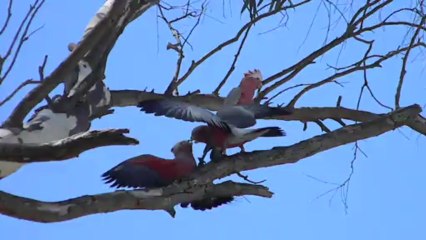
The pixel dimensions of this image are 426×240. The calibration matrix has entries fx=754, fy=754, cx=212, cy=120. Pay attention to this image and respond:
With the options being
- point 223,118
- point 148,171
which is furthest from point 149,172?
point 223,118

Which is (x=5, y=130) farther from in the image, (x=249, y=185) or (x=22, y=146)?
(x=249, y=185)

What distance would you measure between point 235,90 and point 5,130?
76cm

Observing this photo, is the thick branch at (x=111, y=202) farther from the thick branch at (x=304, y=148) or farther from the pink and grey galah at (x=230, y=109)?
the pink and grey galah at (x=230, y=109)

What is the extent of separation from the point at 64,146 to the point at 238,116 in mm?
692

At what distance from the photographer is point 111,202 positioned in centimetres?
163

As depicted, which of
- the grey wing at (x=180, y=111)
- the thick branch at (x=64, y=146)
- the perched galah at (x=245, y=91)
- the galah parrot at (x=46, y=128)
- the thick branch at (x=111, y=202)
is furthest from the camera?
the perched galah at (x=245, y=91)

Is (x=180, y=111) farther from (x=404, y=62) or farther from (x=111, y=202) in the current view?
(x=404, y=62)

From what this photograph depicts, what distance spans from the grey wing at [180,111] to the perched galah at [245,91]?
230mm

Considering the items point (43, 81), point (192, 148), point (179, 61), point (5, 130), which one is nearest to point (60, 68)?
point (43, 81)

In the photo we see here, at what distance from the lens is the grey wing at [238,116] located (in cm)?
196

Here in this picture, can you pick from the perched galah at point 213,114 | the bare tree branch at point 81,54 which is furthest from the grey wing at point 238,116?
the bare tree branch at point 81,54

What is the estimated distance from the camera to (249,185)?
1953mm

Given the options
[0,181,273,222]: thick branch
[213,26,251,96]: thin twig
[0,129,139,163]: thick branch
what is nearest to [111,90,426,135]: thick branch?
[213,26,251,96]: thin twig

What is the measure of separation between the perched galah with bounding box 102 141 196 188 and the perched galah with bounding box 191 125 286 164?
0.29 ft
